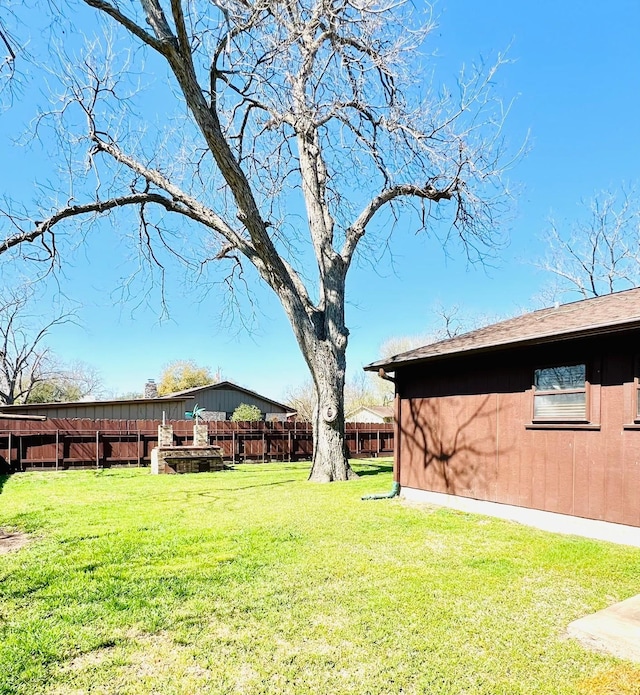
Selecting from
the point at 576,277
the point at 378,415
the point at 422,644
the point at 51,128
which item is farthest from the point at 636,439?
the point at 378,415

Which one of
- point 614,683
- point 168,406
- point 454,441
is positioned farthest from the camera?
point 168,406

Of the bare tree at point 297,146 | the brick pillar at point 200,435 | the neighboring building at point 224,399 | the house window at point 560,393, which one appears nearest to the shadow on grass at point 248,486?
the bare tree at point 297,146

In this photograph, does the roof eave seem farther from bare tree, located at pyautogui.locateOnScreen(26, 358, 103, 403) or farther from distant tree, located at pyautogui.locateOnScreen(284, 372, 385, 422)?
bare tree, located at pyautogui.locateOnScreen(26, 358, 103, 403)

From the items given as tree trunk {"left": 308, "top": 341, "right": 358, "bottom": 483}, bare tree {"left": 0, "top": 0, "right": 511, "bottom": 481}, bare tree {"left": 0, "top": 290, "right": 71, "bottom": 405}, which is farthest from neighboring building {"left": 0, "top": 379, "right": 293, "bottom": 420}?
tree trunk {"left": 308, "top": 341, "right": 358, "bottom": 483}

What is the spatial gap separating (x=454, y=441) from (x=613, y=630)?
412 centimetres

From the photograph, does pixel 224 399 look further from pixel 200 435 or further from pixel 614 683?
pixel 614 683

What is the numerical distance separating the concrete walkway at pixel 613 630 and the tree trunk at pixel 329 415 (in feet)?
23.8

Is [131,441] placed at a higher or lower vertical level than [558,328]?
lower

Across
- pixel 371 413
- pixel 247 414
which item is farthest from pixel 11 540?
pixel 371 413

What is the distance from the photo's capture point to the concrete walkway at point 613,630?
8.89 feet

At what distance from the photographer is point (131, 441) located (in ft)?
47.8

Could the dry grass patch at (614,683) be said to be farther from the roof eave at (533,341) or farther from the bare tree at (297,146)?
the bare tree at (297,146)

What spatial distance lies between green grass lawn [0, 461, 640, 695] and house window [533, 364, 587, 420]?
1335 millimetres

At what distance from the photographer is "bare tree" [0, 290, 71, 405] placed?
2681 cm
